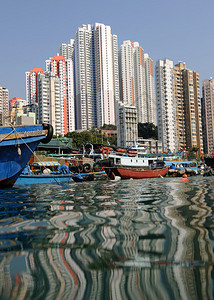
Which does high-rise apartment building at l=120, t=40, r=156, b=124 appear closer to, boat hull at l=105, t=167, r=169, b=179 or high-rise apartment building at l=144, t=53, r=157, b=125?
high-rise apartment building at l=144, t=53, r=157, b=125

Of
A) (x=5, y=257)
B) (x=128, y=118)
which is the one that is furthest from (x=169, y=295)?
(x=128, y=118)

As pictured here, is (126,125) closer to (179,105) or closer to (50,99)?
(179,105)

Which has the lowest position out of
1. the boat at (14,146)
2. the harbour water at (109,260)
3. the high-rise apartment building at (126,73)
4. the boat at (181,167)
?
the boat at (181,167)

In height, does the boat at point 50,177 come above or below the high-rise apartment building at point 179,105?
below

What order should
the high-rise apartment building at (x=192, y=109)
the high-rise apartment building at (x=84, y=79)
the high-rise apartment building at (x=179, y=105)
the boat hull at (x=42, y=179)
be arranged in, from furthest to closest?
1. the high-rise apartment building at (x=84, y=79)
2. the high-rise apartment building at (x=192, y=109)
3. the high-rise apartment building at (x=179, y=105)
4. the boat hull at (x=42, y=179)

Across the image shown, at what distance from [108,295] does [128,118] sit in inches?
3766

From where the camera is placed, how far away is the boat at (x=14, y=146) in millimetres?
15688

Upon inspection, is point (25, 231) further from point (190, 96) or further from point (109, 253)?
point (190, 96)

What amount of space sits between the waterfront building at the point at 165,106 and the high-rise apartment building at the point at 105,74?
1451 inches

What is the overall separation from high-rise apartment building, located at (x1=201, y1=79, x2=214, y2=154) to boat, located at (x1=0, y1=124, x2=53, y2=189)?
113 meters

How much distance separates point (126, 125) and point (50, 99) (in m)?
31.8

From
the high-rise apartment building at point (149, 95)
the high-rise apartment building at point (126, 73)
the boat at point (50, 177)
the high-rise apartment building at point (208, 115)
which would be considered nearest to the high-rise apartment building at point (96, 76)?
the high-rise apartment building at point (126, 73)

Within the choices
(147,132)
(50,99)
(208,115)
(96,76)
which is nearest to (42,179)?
(147,132)

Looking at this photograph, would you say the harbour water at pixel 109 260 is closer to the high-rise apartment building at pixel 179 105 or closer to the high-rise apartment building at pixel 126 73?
the high-rise apartment building at pixel 179 105
